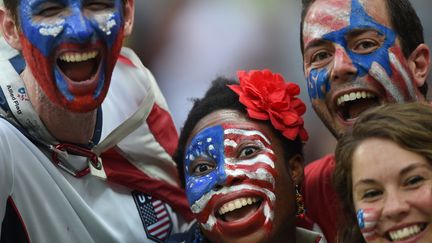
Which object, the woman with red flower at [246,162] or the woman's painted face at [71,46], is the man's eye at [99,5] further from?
the woman with red flower at [246,162]

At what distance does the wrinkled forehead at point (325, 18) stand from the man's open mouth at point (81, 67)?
77 cm

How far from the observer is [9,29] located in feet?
9.92

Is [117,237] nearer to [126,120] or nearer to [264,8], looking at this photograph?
[126,120]

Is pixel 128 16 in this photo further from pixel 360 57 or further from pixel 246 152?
pixel 360 57

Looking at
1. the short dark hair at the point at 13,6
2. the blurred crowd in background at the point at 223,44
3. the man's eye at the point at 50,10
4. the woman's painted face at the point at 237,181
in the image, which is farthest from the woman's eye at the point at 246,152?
the blurred crowd in background at the point at 223,44

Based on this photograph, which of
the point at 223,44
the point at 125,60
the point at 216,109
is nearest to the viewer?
the point at 216,109

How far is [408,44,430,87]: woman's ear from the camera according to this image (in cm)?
308

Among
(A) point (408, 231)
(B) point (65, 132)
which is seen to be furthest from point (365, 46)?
(B) point (65, 132)

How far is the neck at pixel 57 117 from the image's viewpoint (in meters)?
2.97

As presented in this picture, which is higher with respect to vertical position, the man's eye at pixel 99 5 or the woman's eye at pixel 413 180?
the man's eye at pixel 99 5

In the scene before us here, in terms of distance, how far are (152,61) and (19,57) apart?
1.86m

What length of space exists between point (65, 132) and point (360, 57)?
106 centimetres

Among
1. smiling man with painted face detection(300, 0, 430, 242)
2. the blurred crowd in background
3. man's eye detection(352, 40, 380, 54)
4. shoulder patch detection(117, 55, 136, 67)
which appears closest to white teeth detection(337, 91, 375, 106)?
smiling man with painted face detection(300, 0, 430, 242)

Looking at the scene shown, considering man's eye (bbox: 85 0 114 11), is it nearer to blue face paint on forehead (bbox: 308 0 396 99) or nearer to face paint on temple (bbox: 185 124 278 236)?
face paint on temple (bbox: 185 124 278 236)
